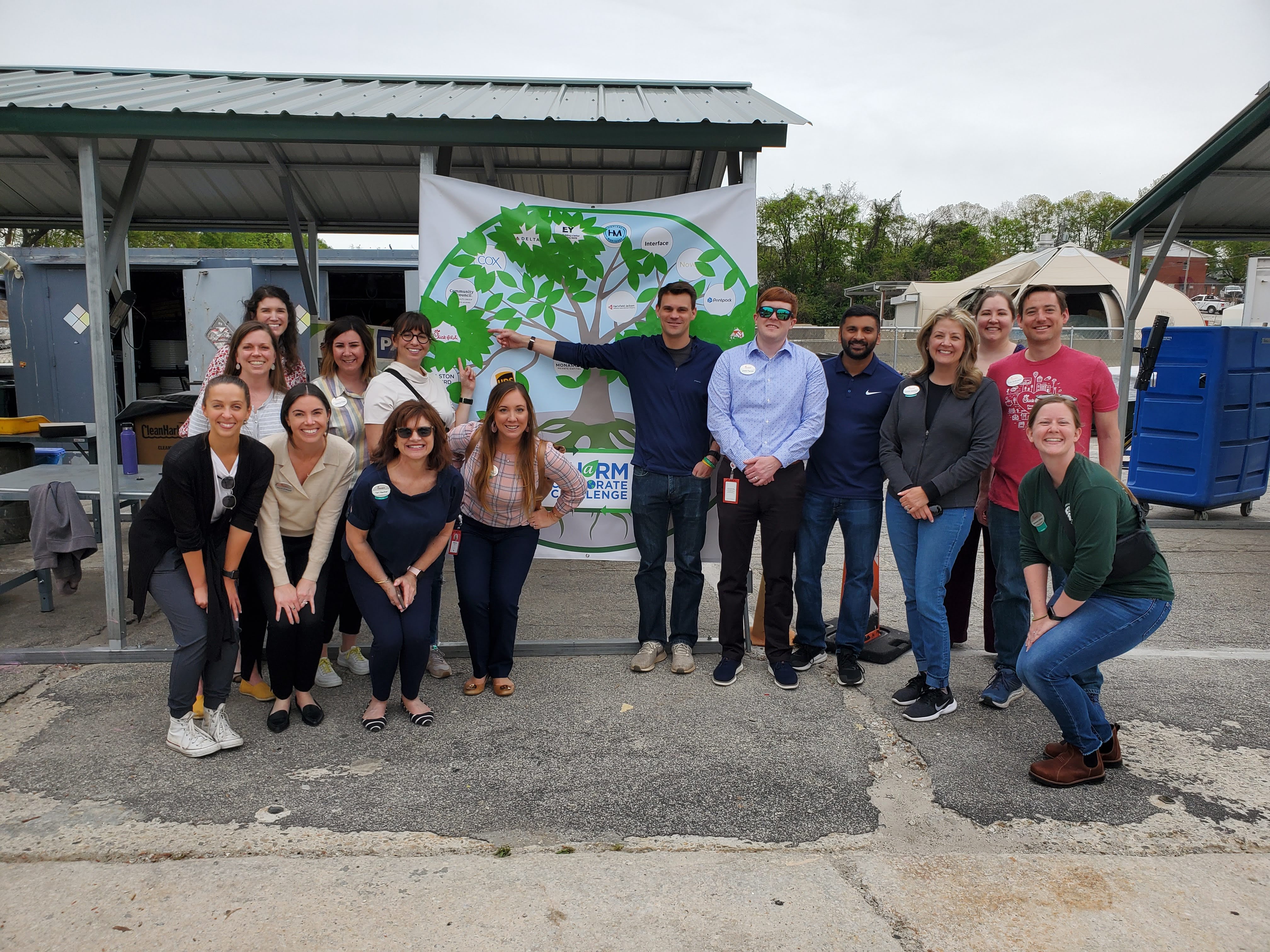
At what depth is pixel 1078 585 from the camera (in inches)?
127

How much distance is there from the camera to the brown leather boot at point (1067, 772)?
3371mm

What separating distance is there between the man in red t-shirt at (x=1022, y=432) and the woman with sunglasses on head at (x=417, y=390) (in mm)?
2721

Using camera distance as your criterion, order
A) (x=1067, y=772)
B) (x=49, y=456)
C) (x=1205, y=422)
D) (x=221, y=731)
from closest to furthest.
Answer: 1. (x=1067, y=772)
2. (x=221, y=731)
3. (x=49, y=456)
4. (x=1205, y=422)

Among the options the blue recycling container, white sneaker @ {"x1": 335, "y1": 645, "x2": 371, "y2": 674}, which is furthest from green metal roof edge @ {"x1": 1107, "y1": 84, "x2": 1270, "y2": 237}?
white sneaker @ {"x1": 335, "y1": 645, "x2": 371, "y2": 674}

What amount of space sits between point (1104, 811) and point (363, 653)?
3578 mm

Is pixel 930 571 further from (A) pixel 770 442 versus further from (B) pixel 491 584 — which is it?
(B) pixel 491 584

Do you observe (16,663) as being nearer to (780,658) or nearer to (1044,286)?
(780,658)

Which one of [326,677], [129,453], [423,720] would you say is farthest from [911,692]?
[129,453]

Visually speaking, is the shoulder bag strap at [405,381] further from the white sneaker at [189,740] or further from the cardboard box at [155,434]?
the cardboard box at [155,434]

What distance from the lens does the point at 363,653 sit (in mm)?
4703

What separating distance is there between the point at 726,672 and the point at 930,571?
1.15m

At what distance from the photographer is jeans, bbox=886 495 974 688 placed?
400cm

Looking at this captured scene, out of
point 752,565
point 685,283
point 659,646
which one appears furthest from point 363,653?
point 752,565

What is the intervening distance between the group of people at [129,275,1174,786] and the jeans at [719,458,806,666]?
0.01 m
